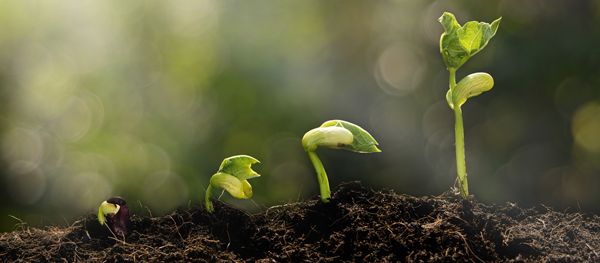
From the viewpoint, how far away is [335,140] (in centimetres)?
130

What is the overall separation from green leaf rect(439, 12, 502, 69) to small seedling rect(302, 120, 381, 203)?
26 cm

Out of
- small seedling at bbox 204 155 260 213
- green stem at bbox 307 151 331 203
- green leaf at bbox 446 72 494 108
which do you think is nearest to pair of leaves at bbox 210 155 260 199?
small seedling at bbox 204 155 260 213

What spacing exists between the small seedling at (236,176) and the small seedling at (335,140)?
147mm

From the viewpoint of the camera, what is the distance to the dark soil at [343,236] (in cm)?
121

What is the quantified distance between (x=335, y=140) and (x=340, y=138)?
1 cm

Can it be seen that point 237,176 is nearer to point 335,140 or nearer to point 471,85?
point 335,140

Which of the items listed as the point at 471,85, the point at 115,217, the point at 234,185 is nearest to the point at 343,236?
the point at 234,185

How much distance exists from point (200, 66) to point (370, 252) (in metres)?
1.11

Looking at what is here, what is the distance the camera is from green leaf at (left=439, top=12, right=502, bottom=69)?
1315 millimetres

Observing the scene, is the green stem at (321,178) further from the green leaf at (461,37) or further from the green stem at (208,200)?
the green leaf at (461,37)

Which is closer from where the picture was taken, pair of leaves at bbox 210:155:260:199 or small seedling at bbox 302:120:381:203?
small seedling at bbox 302:120:381:203

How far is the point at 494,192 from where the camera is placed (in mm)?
1840

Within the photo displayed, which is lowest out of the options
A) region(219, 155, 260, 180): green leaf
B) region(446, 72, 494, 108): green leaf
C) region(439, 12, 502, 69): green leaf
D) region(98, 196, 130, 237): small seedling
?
region(98, 196, 130, 237): small seedling

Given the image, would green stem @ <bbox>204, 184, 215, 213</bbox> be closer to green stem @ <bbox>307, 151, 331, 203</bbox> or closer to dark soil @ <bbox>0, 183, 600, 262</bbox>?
dark soil @ <bbox>0, 183, 600, 262</bbox>
